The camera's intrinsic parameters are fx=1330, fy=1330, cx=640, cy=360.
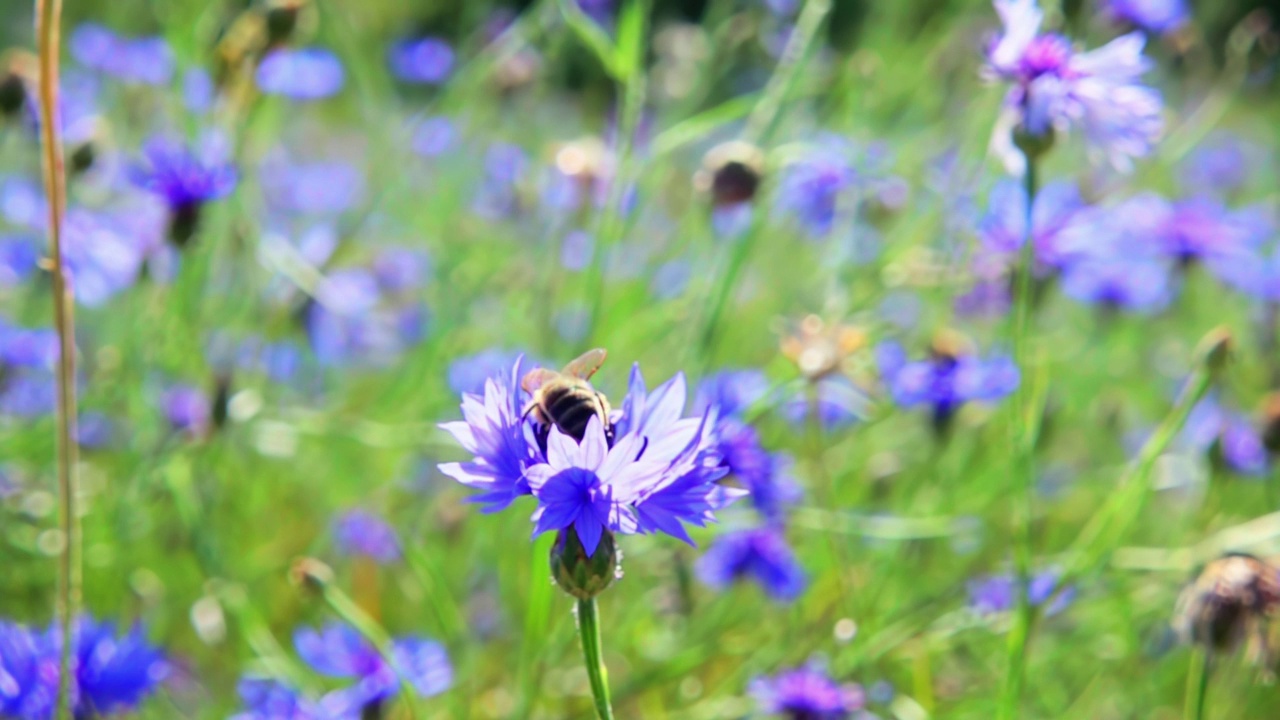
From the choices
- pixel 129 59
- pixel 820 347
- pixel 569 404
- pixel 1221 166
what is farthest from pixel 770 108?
pixel 1221 166

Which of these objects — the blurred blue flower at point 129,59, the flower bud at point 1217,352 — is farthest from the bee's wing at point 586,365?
the blurred blue flower at point 129,59

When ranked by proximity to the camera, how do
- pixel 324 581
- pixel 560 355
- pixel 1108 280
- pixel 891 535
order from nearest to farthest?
pixel 324 581 → pixel 891 535 → pixel 560 355 → pixel 1108 280

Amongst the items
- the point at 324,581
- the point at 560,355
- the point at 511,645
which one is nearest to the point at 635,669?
the point at 511,645

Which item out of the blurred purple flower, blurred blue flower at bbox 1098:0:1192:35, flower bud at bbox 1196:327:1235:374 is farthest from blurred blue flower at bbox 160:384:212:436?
blurred blue flower at bbox 1098:0:1192:35

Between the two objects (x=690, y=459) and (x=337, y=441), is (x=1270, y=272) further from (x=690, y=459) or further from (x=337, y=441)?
(x=690, y=459)

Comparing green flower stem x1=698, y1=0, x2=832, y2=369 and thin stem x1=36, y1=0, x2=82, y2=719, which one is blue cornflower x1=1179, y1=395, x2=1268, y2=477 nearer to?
green flower stem x1=698, y1=0, x2=832, y2=369
